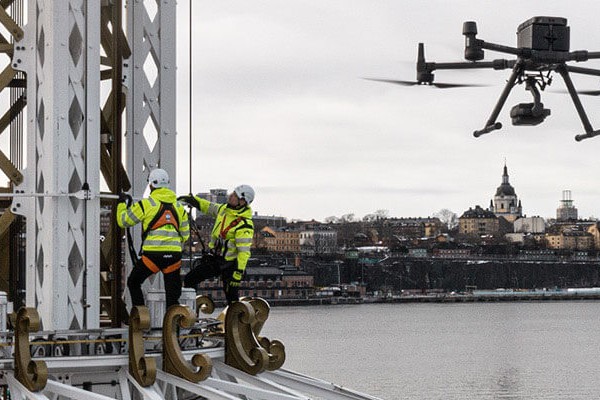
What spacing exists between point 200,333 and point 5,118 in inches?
115

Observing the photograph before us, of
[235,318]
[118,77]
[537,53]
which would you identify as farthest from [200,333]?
[537,53]

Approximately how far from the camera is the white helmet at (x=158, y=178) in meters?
10.5

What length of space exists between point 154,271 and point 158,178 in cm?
82

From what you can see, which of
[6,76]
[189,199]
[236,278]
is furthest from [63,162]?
[236,278]

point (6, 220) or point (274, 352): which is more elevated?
point (6, 220)

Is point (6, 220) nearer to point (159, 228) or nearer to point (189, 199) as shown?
point (159, 228)

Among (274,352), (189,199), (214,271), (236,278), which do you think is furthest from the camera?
(214,271)

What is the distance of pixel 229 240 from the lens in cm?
1188

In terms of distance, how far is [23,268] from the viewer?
12477 millimetres

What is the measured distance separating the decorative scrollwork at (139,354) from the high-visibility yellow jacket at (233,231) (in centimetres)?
254

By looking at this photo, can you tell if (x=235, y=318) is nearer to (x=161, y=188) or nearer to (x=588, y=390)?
→ (x=161, y=188)

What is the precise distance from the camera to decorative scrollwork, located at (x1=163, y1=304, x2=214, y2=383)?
9320 millimetres

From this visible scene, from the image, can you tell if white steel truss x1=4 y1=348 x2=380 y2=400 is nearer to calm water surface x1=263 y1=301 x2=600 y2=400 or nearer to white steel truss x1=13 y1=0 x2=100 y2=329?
white steel truss x1=13 y1=0 x2=100 y2=329

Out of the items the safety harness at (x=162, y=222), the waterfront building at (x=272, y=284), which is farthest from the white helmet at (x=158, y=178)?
the waterfront building at (x=272, y=284)
